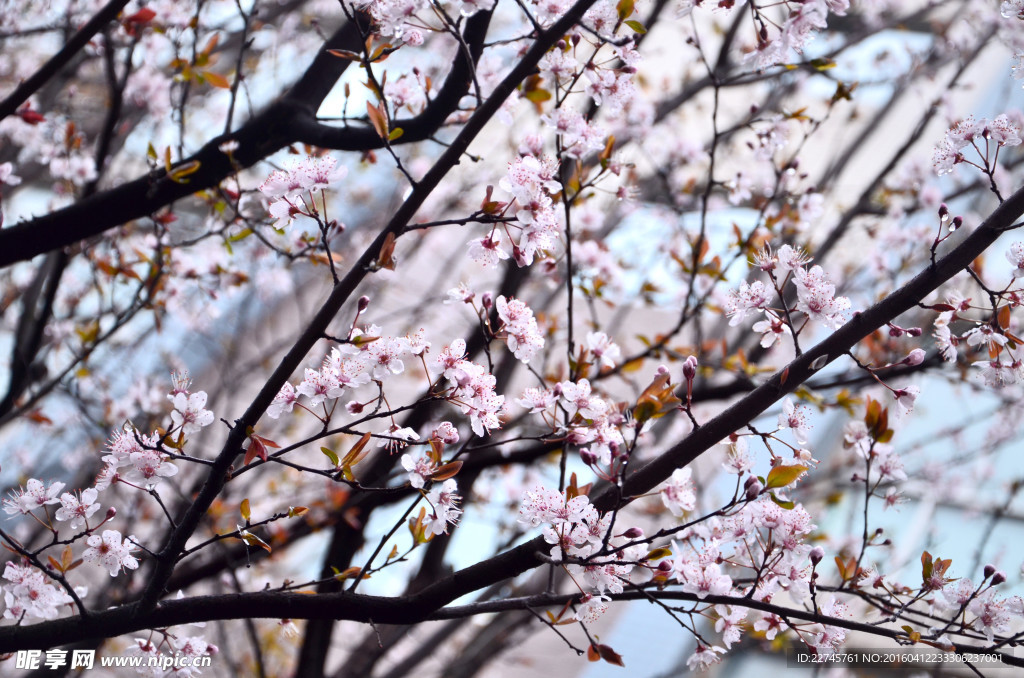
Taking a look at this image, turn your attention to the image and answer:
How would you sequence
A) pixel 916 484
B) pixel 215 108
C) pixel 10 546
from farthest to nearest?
pixel 916 484
pixel 215 108
pixel 10 546

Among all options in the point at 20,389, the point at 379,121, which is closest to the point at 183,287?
the point at 20,389

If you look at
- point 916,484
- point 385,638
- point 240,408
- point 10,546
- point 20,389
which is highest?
point 240,408

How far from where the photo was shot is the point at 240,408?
6164mm

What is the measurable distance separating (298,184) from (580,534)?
724 mm

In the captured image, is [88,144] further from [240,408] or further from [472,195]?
[240,408]

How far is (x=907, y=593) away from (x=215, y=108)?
446 cm

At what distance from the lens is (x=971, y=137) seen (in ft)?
4.31

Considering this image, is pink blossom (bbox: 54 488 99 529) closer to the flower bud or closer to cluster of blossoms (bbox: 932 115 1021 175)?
the flower bud

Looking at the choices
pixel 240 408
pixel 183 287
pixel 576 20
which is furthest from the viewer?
pixel 240 408

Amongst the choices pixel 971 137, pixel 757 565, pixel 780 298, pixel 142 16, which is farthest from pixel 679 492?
pixel 142 16

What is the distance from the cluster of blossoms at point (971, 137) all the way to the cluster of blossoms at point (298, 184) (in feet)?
3.46

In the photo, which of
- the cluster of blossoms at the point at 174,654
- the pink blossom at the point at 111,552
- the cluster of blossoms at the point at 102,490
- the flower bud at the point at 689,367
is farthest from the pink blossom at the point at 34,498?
the flower bud at the point at 689,367

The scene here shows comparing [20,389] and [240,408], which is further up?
[240,408]

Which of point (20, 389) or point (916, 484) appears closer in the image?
point (20, 389)
